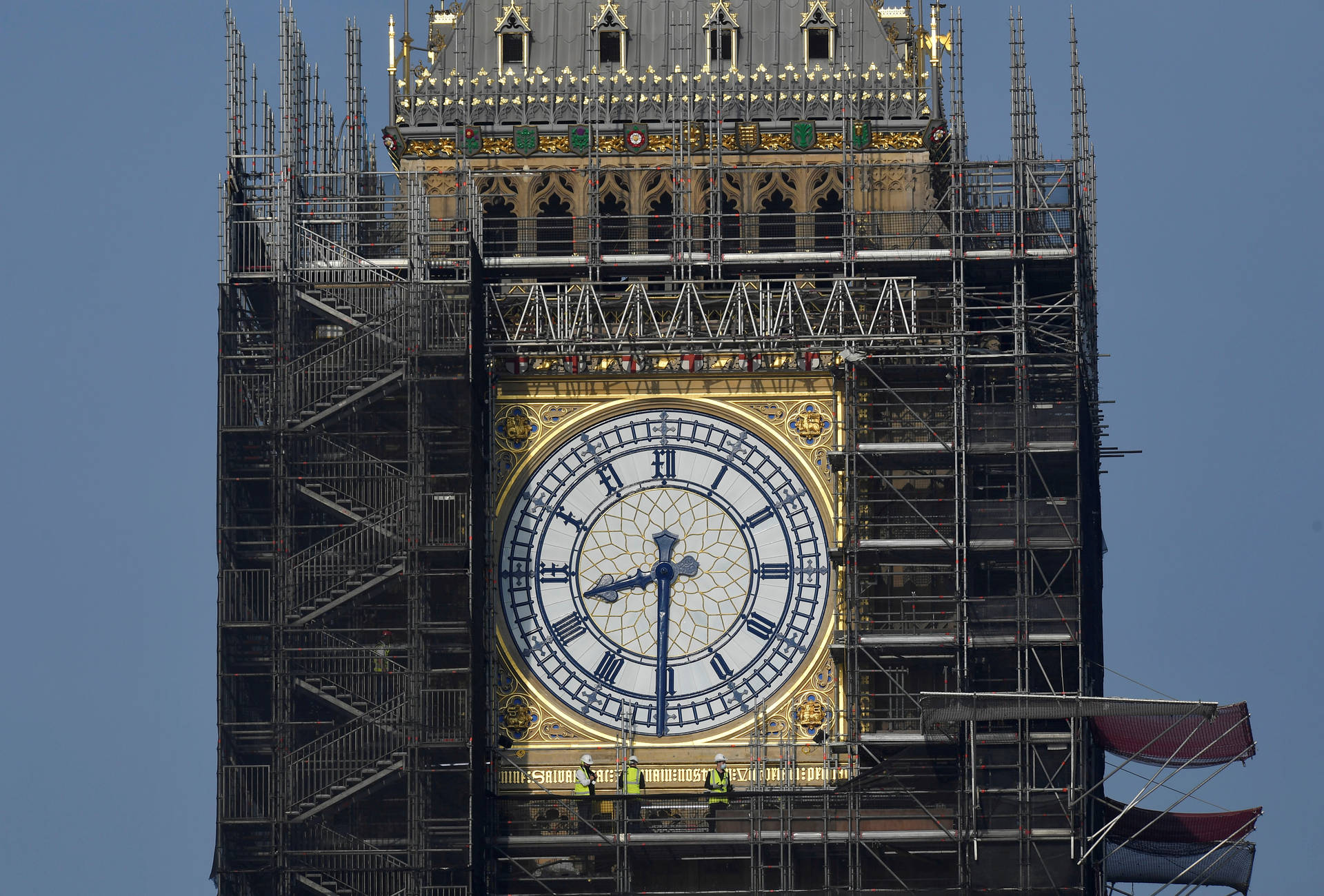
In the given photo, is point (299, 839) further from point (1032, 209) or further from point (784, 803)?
point (1032, 209)

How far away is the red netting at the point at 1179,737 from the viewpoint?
5012 cm

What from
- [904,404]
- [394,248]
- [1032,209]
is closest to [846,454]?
[904,404]

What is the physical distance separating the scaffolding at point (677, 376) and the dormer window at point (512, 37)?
0.55 m

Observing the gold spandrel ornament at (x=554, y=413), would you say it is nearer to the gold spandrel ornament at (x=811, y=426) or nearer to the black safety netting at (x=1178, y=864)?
the gold spandrel ornament at (x=811, y=426)

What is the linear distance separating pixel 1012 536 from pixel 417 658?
8557 millimetres

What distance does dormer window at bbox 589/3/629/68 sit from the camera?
174 ft

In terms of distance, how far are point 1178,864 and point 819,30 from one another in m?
13.5

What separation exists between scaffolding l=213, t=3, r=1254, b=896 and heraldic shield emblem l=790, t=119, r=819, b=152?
0.29 feet

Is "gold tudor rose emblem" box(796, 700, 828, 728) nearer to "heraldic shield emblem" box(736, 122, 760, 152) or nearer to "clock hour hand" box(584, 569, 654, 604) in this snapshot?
"clock hour hand" box(584, 569, 654, 604)

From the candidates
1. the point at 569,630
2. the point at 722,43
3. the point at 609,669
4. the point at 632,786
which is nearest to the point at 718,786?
the point at 632,786

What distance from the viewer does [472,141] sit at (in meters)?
52.6

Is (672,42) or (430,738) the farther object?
(672,42)

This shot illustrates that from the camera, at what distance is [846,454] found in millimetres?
49719

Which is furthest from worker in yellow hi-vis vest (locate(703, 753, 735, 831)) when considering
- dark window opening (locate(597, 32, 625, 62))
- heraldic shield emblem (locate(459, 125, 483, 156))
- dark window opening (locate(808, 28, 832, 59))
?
dark window opening (locate(597, 32, 625, 62))
